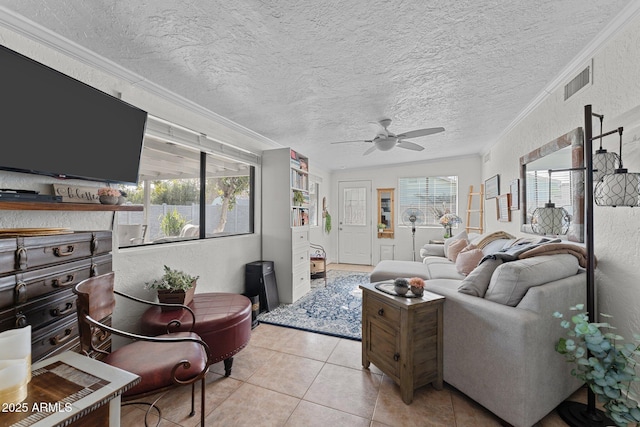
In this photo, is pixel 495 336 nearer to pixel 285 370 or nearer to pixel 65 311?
pixel 285 370

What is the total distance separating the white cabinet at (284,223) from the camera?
3.60m

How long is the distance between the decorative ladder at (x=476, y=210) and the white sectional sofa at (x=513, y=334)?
3.20m

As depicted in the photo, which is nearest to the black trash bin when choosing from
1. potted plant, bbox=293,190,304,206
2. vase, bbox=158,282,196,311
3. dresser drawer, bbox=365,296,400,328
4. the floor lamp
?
potted plant, bbox=293,190,304,206

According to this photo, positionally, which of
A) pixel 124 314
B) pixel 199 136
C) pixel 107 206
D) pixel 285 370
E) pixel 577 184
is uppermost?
pixel 199 136

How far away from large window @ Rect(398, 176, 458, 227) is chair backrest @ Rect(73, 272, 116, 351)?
5.39 m

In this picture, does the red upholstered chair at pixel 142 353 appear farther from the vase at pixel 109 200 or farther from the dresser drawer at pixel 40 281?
the vase at pixel 109 200

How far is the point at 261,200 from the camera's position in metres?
3.82

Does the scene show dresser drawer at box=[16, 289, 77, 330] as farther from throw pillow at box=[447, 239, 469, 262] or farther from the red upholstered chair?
throw pillow at box=[447, 239, 469, 262]

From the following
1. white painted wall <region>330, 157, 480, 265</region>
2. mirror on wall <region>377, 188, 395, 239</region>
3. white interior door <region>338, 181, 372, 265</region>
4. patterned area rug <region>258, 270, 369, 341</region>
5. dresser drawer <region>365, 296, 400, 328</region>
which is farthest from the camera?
white interior door <region>338, 181, 372, 265</region>

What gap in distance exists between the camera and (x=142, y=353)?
4.83 feet

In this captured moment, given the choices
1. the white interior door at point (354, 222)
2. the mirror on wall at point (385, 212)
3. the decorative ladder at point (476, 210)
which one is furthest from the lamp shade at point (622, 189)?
the white interior door at point (354, 222)

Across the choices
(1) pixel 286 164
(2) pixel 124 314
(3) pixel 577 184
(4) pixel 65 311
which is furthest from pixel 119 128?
(3) pixel 577 184

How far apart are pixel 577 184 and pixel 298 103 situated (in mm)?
2522

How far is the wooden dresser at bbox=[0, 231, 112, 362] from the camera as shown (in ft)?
3.78
